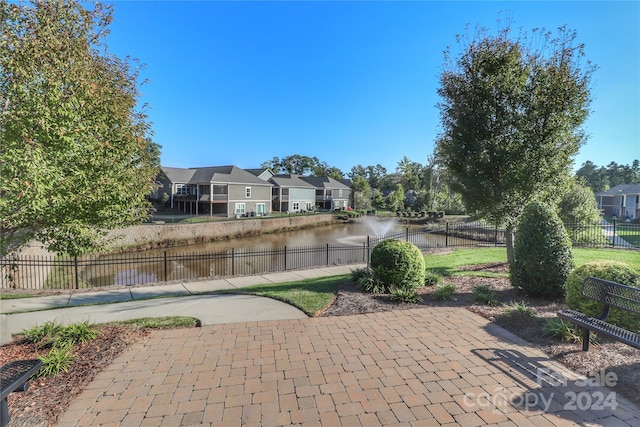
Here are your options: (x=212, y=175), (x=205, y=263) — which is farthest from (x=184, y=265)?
(x=212, y=175)

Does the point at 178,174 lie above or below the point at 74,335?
above

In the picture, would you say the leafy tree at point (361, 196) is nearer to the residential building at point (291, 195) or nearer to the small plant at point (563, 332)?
the residential building at point (291, 195)

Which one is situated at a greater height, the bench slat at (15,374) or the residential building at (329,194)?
the residential building at (329,194)

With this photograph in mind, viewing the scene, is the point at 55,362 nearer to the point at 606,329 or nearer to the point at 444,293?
the point at 444,293

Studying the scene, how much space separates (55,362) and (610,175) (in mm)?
117142

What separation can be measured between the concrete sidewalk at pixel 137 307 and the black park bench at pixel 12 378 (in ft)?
7.58

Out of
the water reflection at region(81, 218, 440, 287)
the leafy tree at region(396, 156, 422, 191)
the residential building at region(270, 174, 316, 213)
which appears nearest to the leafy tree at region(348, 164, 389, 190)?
the leafy tree at region(396, 156, 422, 191)

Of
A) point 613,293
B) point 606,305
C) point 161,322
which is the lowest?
point 161,322

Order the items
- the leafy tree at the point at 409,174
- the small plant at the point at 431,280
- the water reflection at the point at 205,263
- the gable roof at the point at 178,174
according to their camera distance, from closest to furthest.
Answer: the small plant at the point at 431,280, the water reflection at the point at 205,263, the gable roof at the point at 178,174, the leafy tree at the point at 409,174

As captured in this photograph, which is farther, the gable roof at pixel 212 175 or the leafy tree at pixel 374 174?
the leafy tree at pixel 374 174

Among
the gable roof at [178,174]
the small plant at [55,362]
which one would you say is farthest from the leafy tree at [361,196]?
the small plant at [55,362]

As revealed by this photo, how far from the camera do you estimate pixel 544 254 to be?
249 inches

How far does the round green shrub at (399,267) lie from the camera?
7.27 m

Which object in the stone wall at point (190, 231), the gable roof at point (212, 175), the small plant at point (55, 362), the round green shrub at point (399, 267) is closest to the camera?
the small plant at point (55, 362)
